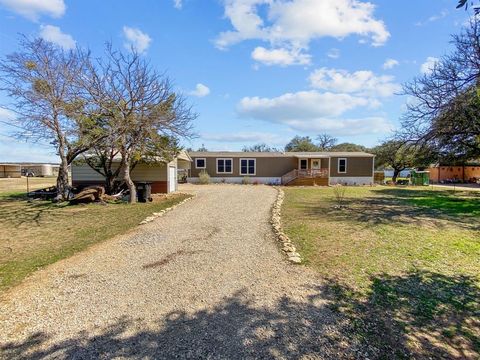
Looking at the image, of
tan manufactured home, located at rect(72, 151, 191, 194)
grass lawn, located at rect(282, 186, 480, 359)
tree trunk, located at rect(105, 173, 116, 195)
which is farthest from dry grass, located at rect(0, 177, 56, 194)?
grass lawn, located at rect(282, 186, 480, 359)

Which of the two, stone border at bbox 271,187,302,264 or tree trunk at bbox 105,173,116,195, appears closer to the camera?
stone border at bbox 271,187,302,264

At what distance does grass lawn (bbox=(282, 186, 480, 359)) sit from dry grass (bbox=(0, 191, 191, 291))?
176 inches

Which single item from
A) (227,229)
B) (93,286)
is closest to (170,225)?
(227,229)

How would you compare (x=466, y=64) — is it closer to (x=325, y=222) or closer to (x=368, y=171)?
(x=325, y=222)

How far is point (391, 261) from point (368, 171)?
24.2 meters

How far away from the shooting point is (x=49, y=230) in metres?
7.61

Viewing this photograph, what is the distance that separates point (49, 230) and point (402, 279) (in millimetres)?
8017

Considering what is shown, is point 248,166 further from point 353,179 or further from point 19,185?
point 19,185

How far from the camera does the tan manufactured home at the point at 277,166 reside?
87.5 feet

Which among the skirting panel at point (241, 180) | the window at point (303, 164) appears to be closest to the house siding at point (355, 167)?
the window at point (303, 164)

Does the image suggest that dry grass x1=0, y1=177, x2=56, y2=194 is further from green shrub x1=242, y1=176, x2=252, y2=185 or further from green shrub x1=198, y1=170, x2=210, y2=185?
green shrub x1=242, y1=176, x2=252, y2=185

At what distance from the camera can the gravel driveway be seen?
267 cm

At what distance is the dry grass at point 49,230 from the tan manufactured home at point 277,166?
49.4ft

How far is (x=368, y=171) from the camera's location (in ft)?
89.9
